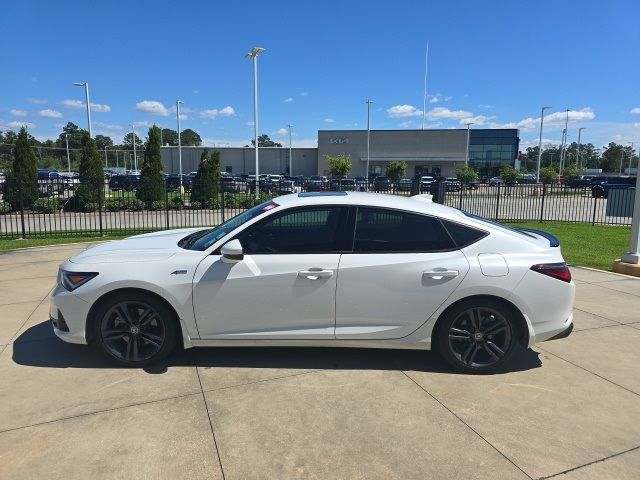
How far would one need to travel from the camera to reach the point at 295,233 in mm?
3973

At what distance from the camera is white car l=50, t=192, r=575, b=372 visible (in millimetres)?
3807

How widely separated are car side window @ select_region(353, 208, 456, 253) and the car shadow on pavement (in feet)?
3.57

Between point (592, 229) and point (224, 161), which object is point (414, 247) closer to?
point (592, 229)

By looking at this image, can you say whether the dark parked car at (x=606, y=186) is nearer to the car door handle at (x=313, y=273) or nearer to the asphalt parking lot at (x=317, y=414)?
the asphalt parking lot at (x=317, y=414)

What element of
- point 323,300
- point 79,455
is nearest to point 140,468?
point 79,455

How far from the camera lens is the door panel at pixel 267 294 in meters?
3.79

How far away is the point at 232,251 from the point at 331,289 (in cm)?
86

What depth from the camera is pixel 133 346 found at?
3.95m

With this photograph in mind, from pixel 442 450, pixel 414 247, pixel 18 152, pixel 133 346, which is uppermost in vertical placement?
pixel 18 152

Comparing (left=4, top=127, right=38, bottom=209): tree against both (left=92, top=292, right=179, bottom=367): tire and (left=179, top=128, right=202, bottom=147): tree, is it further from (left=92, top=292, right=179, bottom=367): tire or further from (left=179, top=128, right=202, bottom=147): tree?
(left=179, top=128, right=202, bottom=147): tree

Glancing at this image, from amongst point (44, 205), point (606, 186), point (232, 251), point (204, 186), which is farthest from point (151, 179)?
point (606, 186)

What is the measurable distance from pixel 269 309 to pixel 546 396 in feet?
7.60

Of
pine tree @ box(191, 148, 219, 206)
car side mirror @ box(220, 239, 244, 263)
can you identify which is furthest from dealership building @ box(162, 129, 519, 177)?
car side mirror @ box(220, 239, 244, 263)

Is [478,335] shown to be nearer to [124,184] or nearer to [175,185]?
[124,184]
